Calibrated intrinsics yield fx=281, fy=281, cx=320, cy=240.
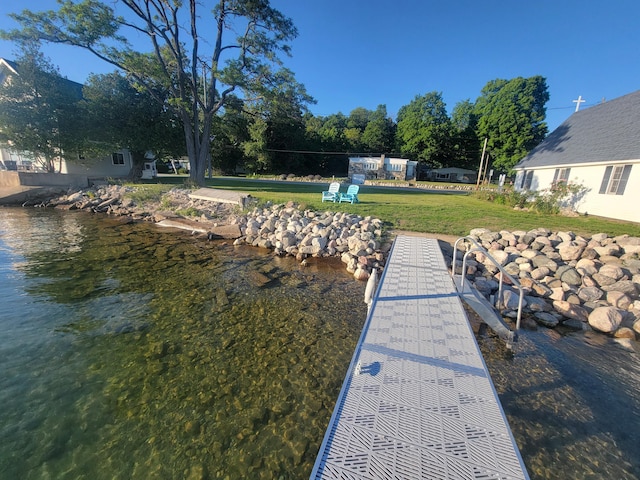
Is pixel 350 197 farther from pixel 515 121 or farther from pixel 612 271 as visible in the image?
pixel 515 121

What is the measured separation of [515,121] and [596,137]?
87.9 ft

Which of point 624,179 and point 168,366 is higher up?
point 624,179

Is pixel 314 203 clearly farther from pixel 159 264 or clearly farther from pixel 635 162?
pixel 635 162

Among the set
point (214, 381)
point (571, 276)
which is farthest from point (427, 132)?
point (214, 381)

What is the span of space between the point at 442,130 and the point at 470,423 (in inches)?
1910

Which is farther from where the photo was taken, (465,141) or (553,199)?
(465,141)

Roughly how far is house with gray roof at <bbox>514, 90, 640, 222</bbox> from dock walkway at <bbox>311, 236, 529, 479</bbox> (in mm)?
12723

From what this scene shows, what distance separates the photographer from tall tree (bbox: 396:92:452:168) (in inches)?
1713

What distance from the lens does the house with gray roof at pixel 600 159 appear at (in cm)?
1122

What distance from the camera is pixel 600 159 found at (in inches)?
484

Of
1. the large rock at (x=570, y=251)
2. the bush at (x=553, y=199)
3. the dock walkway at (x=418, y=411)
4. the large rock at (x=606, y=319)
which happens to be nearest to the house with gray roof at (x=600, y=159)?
the bush at (x=553, y=199)

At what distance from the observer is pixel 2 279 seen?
6.49m

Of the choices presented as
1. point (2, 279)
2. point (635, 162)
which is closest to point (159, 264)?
point (2, 279)

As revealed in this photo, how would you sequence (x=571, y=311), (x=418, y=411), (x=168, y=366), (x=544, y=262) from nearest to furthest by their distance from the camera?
(x=418, y=411)
(x=168, y=366)
(x=571, y=311)
(x=544, y=262)
